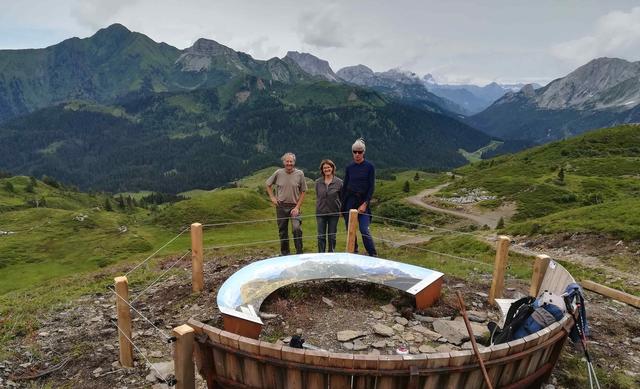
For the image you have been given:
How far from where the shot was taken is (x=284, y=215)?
13.8 meters

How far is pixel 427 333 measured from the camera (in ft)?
32.3

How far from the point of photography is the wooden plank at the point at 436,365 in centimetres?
503

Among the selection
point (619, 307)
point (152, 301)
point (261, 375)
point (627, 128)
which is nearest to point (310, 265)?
point (152, 301)

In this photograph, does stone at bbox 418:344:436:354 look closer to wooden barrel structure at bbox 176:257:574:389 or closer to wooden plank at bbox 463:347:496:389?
wooden barrel structure at bbox 176:257:574:389

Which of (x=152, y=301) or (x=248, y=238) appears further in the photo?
(x=248, y=238)

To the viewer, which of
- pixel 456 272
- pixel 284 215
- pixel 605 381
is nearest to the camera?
pixel 605 381

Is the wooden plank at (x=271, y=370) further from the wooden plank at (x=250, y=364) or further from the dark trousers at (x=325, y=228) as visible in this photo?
the dark trousers at (x=325, y=228)

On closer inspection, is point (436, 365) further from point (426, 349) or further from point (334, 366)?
point (426, 349)

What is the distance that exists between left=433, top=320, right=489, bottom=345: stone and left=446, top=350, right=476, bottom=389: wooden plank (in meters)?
4.43

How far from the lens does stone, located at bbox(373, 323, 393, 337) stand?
9.77 metres

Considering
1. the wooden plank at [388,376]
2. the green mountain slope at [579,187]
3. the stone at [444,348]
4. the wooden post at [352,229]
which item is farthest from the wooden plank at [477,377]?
the green mountain slope at [579,187]

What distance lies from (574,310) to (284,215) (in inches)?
351

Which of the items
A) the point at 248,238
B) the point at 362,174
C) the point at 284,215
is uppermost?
the point at 362,174

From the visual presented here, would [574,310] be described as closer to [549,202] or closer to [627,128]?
[549,202]
